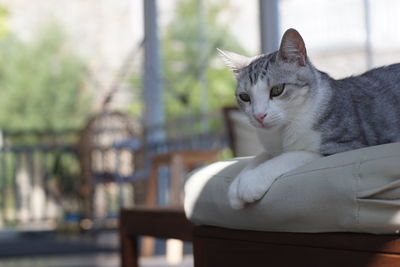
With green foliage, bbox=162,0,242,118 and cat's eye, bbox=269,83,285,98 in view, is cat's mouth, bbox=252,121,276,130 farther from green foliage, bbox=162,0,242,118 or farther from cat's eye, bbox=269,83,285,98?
green foliage, bbox=162,0,242,118

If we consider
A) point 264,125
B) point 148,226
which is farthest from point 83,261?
point 264,125

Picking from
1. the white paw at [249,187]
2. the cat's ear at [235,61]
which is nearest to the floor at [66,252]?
the cat's ear at [235,61]

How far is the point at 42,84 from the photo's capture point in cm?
1469

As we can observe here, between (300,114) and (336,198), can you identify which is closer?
(336,198)

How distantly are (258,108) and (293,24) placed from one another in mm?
3107

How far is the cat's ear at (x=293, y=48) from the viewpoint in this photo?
166 centimetres

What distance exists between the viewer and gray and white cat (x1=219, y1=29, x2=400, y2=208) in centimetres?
165

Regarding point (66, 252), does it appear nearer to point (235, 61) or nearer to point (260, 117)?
point (235, 61)

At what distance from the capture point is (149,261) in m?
4.85

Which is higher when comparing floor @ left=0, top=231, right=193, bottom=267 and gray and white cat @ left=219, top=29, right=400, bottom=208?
gray and white cat @ left=219, top=29, right=400, bottom=208

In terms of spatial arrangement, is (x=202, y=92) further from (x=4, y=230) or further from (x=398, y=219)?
(x=398, y=219)

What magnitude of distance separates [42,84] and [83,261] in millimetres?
9973

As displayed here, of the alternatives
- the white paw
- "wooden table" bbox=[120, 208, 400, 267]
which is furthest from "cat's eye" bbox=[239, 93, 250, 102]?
"wooden table" bbox=[120, 208, 400, 267]

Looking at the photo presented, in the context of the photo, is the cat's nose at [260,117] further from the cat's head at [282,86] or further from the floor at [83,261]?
the floor at [83,261]
